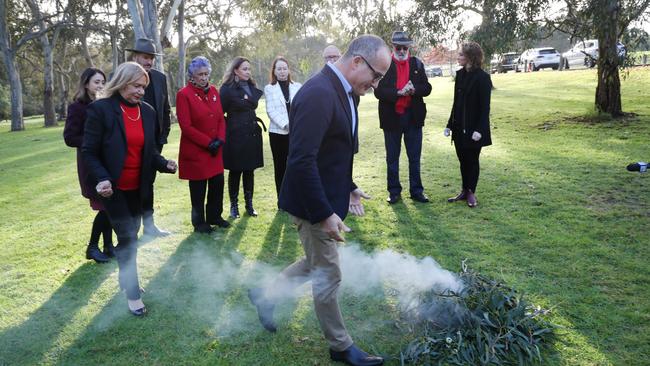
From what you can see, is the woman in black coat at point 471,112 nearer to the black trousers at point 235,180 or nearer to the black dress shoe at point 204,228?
the black trousers at point 235,180

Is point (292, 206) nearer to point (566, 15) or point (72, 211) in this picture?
point (72, 211)

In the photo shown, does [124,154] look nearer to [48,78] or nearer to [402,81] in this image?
[402,81]

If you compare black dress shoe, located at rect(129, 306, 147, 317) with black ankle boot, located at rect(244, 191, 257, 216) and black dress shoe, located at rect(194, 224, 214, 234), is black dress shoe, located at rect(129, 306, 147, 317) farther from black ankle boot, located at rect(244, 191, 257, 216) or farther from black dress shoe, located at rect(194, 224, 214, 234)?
black ankle boot, located at rect(244, 191, 257, 216)

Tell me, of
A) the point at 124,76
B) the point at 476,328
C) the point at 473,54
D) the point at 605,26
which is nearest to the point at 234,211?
the point at 124,76

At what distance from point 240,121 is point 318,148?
3.38 m

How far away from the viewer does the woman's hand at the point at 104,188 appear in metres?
3.20

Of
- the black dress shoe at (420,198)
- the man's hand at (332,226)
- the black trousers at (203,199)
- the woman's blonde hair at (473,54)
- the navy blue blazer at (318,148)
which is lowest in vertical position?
the black dress shoe at (420,198)

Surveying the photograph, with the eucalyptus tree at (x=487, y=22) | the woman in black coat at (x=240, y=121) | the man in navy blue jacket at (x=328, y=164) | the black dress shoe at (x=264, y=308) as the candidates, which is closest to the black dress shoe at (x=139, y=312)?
the black dress shoe at (x=264, y=308)

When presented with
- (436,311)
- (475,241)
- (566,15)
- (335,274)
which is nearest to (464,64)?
(475,241)

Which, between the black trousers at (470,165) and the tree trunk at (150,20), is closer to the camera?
the black trousers at (470,165)

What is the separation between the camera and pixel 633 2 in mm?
10445

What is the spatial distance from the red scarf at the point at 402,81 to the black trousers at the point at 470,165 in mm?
857

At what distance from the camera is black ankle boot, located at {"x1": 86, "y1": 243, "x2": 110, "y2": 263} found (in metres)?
4.61

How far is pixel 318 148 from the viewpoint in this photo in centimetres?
240
